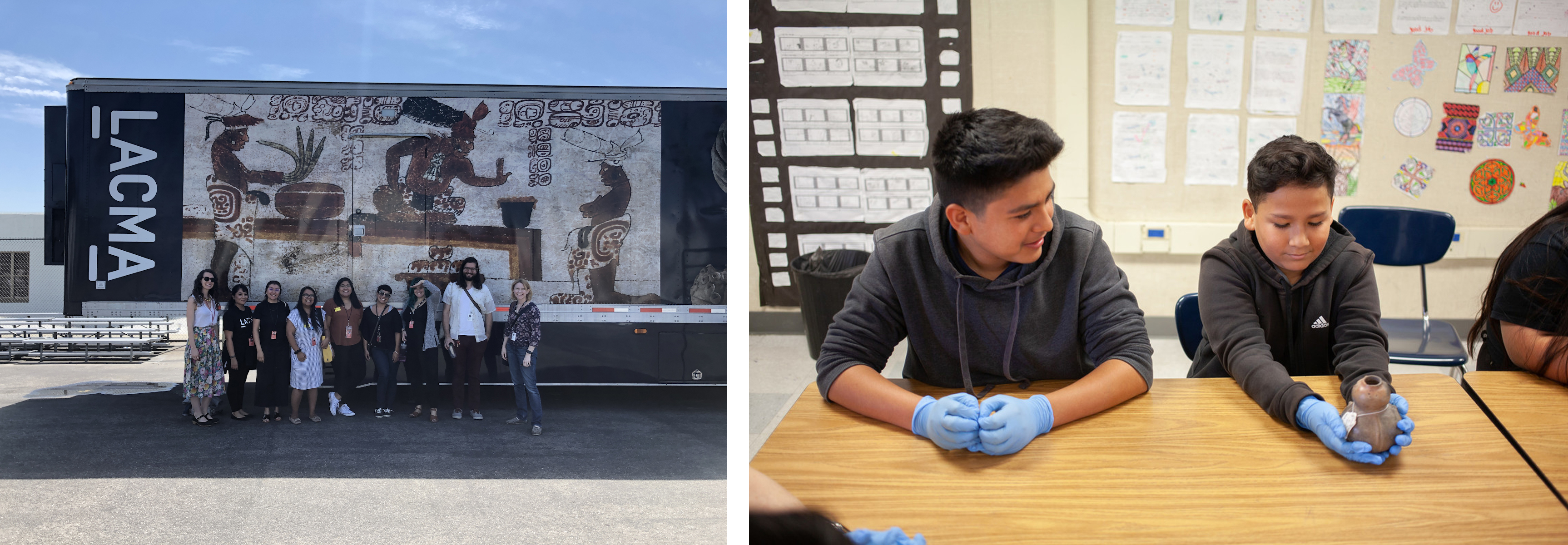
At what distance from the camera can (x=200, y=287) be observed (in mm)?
3299

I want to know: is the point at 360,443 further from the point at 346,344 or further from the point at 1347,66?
the point at 1347,66

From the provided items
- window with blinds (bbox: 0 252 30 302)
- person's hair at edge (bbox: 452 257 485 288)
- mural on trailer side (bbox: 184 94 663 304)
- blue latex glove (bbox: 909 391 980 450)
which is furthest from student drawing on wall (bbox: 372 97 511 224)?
blue latex glove (bbox: 909 391 980 450)

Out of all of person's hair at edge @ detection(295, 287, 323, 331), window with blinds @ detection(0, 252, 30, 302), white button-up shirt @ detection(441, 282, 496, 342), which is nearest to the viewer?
window with blinds @ detection(0, 252, 30, 302)

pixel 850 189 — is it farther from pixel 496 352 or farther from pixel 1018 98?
pixel 496 352

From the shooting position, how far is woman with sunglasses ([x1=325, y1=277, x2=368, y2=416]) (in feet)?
11.1

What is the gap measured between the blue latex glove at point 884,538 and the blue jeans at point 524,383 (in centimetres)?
318

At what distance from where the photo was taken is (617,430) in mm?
3842

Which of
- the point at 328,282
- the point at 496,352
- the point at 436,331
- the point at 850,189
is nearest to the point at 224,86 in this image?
the point at 328,282

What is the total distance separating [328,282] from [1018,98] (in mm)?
3242

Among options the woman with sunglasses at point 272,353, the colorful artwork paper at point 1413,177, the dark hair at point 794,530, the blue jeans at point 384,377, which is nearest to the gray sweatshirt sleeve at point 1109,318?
the dark hair at point 794,530

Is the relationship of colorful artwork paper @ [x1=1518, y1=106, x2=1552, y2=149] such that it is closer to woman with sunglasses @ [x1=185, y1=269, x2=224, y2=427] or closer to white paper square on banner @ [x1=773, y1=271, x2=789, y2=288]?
white paper square on banner @ [x1=773, y1=271, x2=789, y2=288]

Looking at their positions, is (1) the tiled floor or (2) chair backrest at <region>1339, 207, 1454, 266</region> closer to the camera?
(1) the tiled floor

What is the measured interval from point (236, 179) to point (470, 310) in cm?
115

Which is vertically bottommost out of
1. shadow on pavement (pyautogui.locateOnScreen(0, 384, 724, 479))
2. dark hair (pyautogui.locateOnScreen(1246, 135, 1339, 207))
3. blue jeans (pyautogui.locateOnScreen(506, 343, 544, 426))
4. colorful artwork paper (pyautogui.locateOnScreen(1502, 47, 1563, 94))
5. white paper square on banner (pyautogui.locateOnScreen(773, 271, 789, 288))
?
shadow on pavement (pyautogui.locateOnScreen(0, 384, 724, 479))
